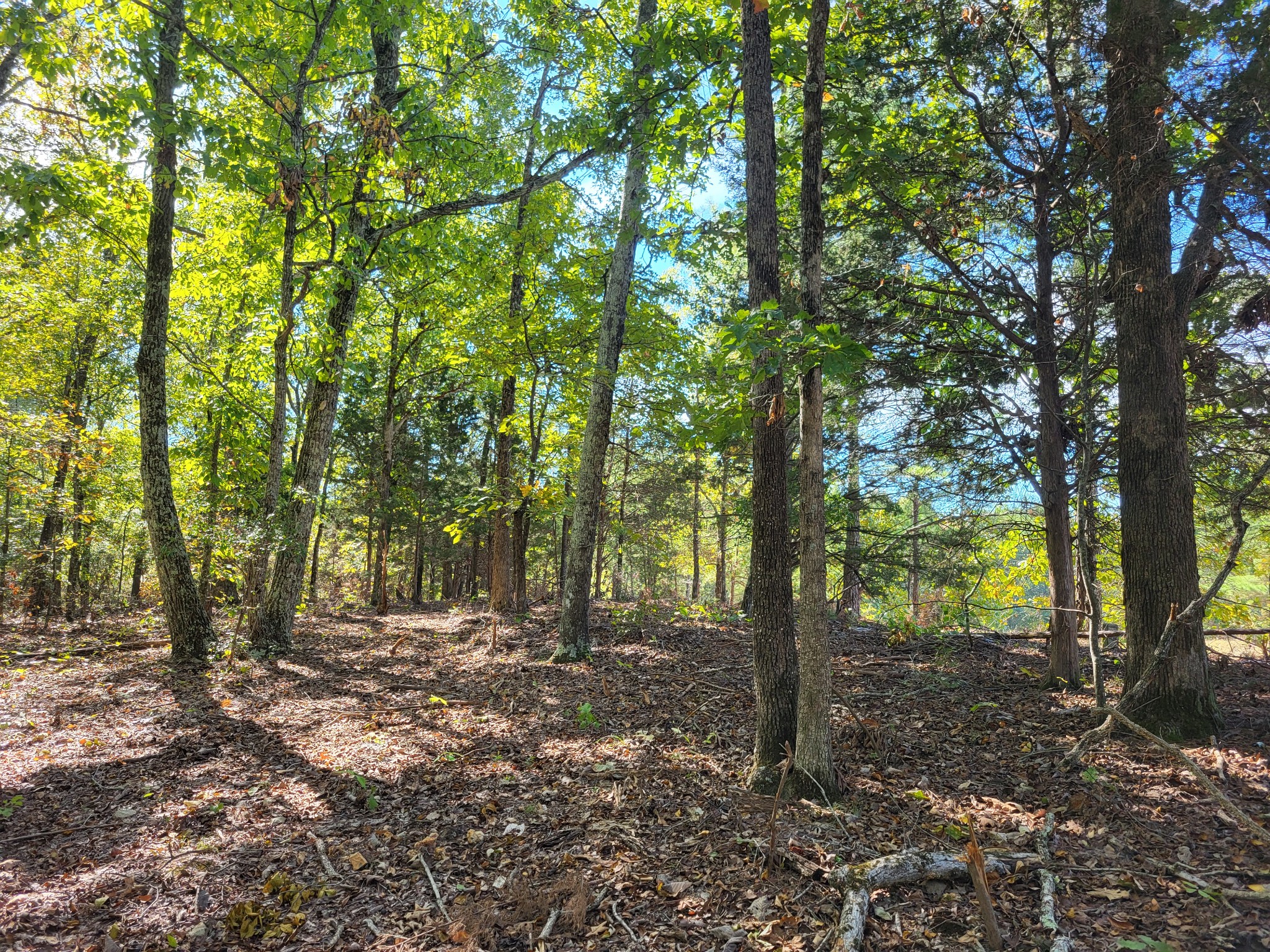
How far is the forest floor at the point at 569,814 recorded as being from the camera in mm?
3344

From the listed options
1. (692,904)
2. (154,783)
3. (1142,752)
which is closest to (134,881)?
(154,783)

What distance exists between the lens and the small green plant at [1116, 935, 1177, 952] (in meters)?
2.74

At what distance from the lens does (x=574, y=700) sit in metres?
7.35

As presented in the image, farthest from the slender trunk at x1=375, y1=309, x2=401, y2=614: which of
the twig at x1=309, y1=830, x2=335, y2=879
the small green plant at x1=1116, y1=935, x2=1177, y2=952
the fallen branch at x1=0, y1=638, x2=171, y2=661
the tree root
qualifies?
the small green plant at x1=1116, y1=935, x2=1177, y2=952

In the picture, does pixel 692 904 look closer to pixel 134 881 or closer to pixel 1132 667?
pixel 134 881

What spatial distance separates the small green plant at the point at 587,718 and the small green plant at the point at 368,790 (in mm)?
2138

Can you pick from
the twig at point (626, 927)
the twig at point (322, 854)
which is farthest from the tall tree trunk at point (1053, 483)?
the twig at point (322, 854)

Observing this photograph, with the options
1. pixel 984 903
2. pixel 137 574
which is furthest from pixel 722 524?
pixel 137 574

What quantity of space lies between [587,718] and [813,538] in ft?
12.0

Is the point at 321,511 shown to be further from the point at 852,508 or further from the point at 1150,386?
the point at 1150,386

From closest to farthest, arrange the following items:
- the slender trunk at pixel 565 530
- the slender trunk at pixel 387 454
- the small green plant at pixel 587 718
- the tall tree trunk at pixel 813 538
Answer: the tall tree trunk at pixel 813 538 → the small green plant at pixel 587 718 → the slender trunk at pixel 565 530 → the slender trunk at pixel 387 454

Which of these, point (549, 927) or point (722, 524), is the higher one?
point (722, 524)

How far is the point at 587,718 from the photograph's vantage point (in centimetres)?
664

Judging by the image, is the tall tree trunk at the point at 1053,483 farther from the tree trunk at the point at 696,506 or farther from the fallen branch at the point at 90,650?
the fallen branch at the point at 90,650
